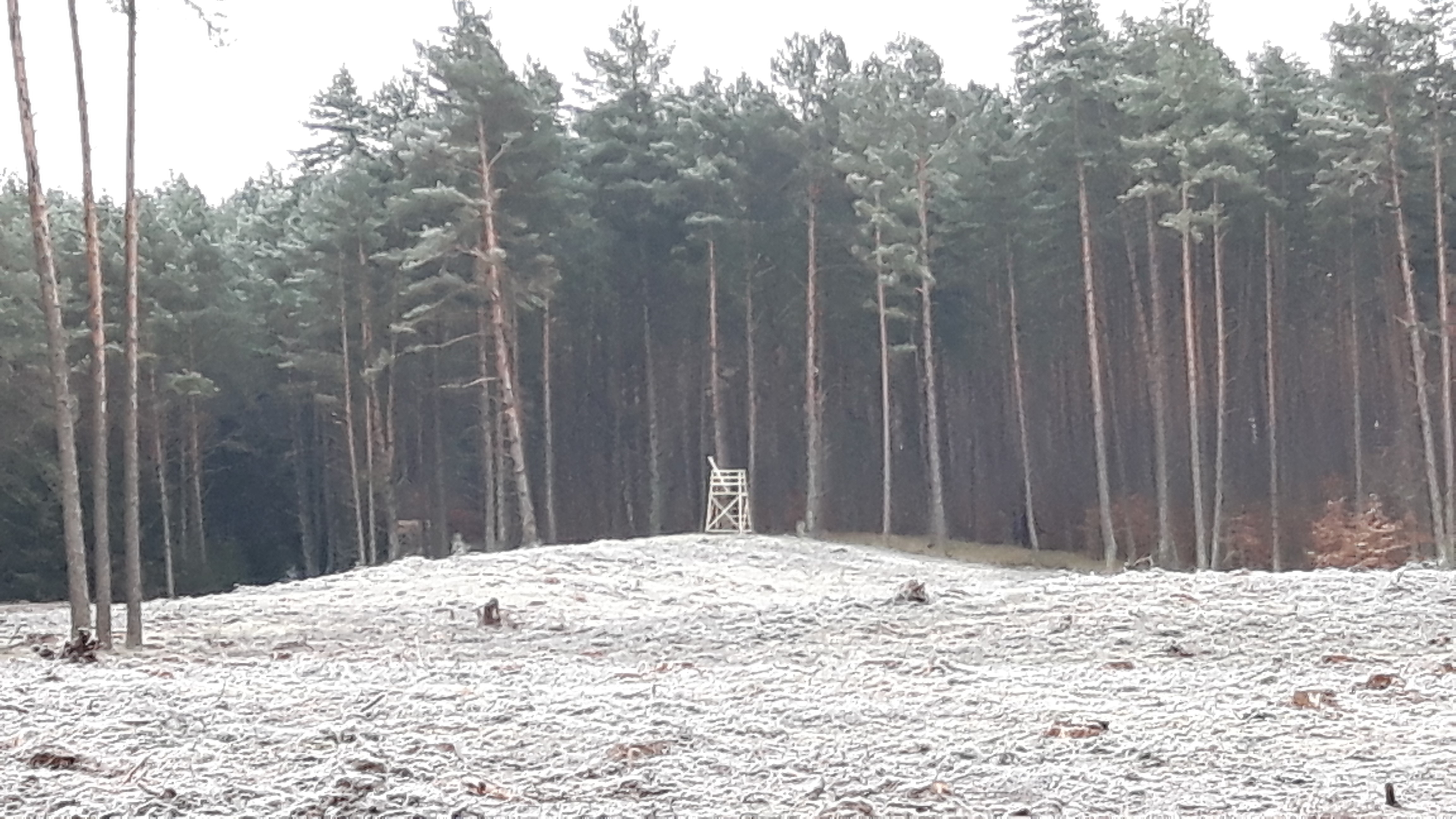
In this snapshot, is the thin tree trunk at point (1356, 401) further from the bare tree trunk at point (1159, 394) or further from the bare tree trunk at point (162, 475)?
the bare tree trunk at point (162, 475)

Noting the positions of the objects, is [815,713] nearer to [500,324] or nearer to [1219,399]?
[500,324]

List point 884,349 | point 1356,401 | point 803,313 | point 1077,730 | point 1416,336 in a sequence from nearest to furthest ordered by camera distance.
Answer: point 1077,730, point 1416,336, point 1356,401, point 884,349, point 803,313

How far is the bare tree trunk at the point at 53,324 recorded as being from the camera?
11.5m

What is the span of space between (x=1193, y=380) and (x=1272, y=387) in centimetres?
450

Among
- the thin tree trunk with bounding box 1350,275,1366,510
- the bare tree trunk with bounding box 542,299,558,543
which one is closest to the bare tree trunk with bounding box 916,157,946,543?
the thin tree trunk with bounding box 1350,275,1366,510

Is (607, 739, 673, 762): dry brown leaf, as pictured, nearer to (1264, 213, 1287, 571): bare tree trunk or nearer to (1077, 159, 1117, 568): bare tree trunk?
(1077, 159, 1117, 568): bare tree trunk

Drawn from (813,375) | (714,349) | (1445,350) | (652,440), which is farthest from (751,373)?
(1445,350)

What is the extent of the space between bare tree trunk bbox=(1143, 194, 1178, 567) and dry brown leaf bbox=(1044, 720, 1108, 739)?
913 inches

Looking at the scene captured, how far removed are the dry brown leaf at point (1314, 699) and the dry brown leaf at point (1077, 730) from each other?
1.15 m

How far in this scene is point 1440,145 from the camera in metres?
26.9

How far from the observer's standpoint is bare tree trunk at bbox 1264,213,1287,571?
29938mm

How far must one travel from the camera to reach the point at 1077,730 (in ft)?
19.0

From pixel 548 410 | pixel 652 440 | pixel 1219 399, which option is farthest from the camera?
pixel 652 440

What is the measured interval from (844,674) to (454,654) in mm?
3949
